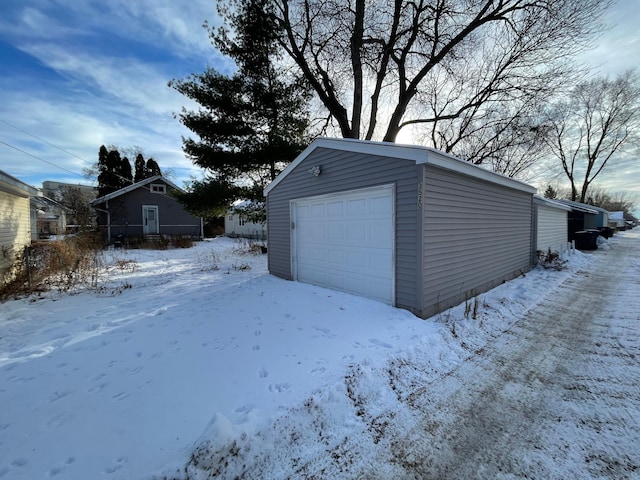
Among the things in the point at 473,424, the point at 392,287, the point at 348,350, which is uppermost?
the point at 392,287

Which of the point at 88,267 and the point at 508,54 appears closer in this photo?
the point at 88,267

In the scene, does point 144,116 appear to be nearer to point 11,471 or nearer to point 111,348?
point 111,348

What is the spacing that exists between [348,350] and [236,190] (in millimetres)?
10516

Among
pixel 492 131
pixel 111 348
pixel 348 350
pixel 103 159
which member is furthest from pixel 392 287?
pixel 103 159

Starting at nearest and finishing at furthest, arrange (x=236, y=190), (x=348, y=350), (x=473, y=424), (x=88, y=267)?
(x=473, y=424), (x=348, y=350), (x=88, y=267), (x=236, y=190)

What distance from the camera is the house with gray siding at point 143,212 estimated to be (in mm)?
17375

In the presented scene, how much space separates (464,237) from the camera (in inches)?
219

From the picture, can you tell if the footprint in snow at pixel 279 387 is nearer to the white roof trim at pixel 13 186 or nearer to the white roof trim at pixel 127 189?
the white roof trim at pixel 13 186

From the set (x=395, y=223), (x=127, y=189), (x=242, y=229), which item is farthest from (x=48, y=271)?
(x=242, y=229)

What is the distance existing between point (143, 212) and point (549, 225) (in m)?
A: 22.5

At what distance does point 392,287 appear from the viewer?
4.87 m

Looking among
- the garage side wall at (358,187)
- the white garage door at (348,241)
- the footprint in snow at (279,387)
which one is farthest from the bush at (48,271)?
the footprint in snow at (279,387)

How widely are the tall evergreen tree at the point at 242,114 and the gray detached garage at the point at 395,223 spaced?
5003mm

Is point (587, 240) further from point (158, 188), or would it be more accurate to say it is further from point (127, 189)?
point (127, 189)
